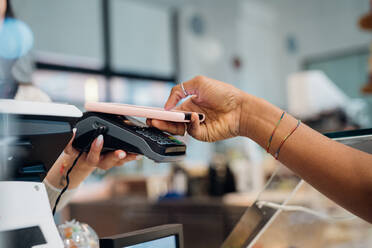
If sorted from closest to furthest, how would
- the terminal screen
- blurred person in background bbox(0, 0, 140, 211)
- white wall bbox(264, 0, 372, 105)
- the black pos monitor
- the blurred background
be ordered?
the black pos monitor, the terminal screen, blurred person in background bbox(0, 0, 140, 211), the blurred background, white wall bbox(264, 0, 372, 105)

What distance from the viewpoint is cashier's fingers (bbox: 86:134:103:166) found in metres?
0.69

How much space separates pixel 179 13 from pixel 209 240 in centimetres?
479

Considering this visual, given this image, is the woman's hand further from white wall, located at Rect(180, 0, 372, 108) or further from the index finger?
white wall, located at Rect(180, 0, 372, 108)

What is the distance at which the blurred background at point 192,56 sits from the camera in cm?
414

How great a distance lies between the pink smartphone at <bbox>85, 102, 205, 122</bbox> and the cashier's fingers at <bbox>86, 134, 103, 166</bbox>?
0.05 meters

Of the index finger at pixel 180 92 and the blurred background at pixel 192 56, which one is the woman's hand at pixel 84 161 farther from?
the blurred background at pixel 192 56

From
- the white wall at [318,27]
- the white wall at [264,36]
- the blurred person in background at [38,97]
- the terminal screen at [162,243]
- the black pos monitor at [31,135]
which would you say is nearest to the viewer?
the black pos monitor at [31,135]

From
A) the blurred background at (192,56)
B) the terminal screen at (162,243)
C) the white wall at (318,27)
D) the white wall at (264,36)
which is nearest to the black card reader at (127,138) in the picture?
the terminal screen at (162,243)

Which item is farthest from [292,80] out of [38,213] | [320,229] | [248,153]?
[38,213]

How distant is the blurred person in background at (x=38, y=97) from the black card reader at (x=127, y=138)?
0.06 feet

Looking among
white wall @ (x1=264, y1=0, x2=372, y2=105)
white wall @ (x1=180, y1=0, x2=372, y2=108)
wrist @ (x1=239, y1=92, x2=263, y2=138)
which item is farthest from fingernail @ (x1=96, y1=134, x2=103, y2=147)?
white wall @ (x1=264, y1=0, x2=372, y2=105)

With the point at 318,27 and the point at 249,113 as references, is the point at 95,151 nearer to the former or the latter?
the point at 249,113

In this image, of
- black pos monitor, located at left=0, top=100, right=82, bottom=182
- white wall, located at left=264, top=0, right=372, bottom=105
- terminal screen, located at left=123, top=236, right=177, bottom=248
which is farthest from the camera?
white wall, located at left=264, top=0, right=372, bottom=105

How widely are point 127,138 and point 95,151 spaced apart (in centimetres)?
8
